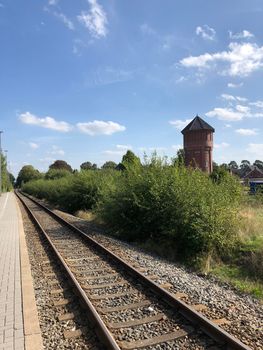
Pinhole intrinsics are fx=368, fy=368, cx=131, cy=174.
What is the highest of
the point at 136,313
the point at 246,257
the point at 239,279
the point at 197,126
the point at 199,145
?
the point at 197,126

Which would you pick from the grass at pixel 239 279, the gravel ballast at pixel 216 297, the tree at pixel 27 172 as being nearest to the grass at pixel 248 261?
the grass at pixel 239 279

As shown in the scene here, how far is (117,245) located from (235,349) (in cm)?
840

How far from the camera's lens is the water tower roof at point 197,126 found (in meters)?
61.4

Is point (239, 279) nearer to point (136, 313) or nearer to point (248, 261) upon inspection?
point (248, 261)

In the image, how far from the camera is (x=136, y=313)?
6121 mm

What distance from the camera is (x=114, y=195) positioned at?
1636 centimetres

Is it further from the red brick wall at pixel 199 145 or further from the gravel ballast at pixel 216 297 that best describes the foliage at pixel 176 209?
the red brick wall at pixel 199 145

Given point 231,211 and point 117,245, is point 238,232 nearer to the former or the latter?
point 231,211

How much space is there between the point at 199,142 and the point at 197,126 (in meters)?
2.80

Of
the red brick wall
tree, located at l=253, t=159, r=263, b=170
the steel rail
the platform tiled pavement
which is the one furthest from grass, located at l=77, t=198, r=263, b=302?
tree, located at l=253, t=159, r=263, b=170

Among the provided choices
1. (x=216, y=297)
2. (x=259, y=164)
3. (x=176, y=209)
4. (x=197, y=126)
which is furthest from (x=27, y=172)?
(x=216, y=297)

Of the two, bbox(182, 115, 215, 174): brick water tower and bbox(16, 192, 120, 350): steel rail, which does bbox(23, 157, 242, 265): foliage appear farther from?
bbox(182, 115, 215, 174): brick water tower

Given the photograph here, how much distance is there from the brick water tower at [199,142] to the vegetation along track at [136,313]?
5299 centimetres

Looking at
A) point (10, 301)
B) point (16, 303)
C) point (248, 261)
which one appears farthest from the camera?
point (248, 261)
